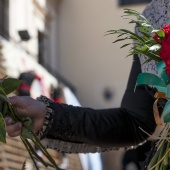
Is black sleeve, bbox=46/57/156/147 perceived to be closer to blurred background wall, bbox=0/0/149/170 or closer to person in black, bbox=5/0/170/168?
person in black, bbox=5/0/170/168

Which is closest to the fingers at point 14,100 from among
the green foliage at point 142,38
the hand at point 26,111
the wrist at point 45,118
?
the hand at point 26,111

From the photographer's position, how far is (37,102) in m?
1.40

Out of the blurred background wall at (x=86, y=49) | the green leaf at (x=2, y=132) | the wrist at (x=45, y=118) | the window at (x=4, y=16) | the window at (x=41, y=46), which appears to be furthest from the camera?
the blurred background wall at (x=86, y=49)

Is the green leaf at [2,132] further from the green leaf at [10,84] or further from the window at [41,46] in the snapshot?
the window at [41,46]

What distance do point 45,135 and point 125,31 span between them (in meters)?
0.37

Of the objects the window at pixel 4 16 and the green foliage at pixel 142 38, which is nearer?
the green foliage at pixel 142 38

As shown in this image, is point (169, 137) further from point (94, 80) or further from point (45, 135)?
point (94, 80)

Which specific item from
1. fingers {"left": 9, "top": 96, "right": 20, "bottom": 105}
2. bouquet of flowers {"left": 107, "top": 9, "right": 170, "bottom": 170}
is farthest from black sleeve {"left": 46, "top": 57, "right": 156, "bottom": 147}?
bouquet of flowers {"left": 107, "top": 9, "right": 170, "bottom": 170}

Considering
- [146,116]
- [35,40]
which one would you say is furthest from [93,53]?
[146,116]

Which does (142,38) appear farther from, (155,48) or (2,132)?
(2,132)

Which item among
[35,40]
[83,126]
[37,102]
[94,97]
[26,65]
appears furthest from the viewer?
→ [94,97]

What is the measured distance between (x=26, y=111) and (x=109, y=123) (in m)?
0.30

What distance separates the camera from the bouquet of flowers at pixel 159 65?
45.6 inches

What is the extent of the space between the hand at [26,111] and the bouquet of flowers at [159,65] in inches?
9.6
